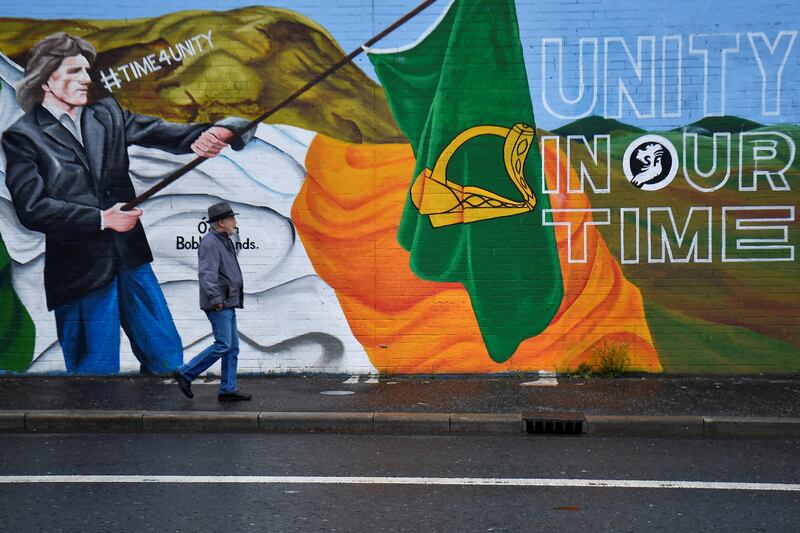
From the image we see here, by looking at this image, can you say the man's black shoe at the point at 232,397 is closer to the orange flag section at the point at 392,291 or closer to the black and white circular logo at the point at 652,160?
the orange flag section at the point at 392,291

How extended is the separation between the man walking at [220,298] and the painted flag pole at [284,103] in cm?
147

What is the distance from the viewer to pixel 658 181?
403 inches

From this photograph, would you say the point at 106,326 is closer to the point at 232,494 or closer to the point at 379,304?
the point at 379,304

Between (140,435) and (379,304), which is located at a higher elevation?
(379,304)

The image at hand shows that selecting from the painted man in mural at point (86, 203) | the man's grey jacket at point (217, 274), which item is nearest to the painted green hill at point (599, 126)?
the man's grey jacket at point (217, 274)

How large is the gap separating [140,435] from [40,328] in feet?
9.81

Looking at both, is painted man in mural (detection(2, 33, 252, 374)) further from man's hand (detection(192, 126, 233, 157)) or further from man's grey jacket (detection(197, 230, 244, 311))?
man's grey jacket (detection(197, 230, 244, 311))

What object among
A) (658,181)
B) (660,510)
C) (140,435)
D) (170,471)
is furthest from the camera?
(658,181)

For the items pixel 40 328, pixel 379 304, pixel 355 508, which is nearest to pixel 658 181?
pixel 379 304

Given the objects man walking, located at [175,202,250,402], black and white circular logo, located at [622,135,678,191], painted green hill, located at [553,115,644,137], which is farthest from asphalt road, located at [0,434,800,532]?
painted green hill, located at [553,115,644,137]

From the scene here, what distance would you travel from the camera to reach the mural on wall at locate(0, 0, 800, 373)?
10195 mm

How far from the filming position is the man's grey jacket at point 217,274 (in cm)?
907

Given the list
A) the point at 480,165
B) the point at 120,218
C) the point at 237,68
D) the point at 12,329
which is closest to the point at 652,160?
the point at 480,165

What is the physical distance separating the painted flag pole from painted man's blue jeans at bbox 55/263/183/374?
2.72 ft
